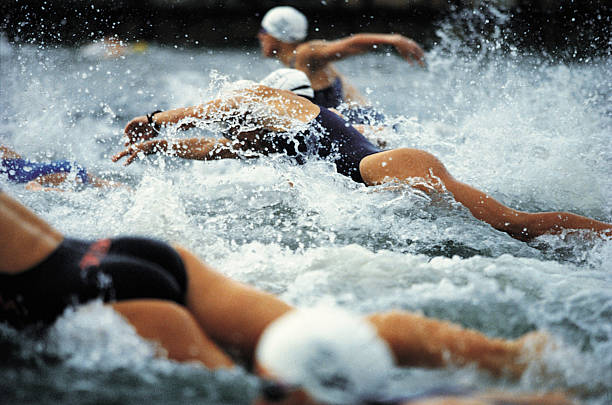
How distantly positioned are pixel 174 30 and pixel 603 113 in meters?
13.8

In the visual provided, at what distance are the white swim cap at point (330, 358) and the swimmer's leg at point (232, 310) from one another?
14.9 inches

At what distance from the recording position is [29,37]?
14602 millimetres

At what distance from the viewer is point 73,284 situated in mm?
1816

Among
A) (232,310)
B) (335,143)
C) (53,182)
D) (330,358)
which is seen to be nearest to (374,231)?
(335,143)

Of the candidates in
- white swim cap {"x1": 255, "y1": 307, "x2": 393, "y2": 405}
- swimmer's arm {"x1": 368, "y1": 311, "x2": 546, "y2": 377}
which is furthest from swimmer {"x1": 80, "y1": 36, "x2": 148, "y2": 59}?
white swim cap {"x1": 255, "y1": 307, "x2": 393, "y2": 405}

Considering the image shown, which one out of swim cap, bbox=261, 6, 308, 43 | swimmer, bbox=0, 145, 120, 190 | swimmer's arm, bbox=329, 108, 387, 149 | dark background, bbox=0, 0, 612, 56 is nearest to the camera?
swimmer, bbox=0, 145, 120, 190

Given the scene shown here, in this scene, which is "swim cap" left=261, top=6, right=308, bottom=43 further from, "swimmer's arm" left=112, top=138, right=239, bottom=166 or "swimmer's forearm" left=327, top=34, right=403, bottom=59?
"swimmer's arm" left=112, top=138, right=239, bottom=166

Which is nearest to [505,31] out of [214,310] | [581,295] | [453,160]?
[453,160]

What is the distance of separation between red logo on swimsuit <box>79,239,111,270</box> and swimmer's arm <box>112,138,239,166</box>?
7.07ft

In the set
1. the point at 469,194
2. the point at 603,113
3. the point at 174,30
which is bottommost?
the point at 469,194

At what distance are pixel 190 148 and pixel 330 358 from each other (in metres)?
3.21

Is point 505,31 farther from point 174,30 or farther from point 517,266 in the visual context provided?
point 517,266

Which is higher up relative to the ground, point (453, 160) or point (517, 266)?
point (453, 160)

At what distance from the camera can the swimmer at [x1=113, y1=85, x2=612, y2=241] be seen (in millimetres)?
3344
